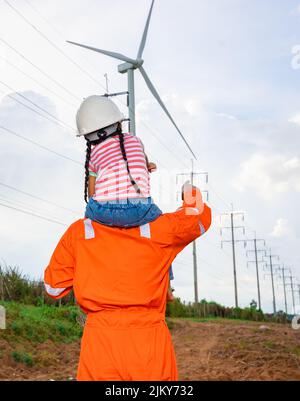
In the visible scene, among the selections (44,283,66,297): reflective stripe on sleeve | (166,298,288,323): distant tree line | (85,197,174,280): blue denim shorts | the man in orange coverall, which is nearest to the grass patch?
(44,283,66,297): reflective stripe on sleeve

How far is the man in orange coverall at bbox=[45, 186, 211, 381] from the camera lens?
327cm

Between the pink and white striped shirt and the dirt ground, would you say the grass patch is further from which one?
the pink and white striped shirt

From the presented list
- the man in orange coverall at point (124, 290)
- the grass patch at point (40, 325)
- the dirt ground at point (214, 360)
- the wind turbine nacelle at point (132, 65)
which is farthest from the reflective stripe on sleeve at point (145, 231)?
the wind turbine nacelle at point (132, 65)

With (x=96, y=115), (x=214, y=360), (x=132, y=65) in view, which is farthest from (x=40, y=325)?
(x=96, y=115)

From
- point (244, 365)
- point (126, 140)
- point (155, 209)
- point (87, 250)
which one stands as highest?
point (126, 140)

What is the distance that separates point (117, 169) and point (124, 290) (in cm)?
78

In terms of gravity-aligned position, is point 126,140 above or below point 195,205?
above

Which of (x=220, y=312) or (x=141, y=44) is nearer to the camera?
(x=141, y=44)

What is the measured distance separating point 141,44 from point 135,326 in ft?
46.8

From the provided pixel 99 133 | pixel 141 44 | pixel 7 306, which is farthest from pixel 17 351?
pixel 99 133

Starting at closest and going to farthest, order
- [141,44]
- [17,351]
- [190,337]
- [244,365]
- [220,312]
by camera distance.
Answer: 1. [17,351]
2. [244,365]
3. [141,44]
4. [190,337]
5. [220,312]

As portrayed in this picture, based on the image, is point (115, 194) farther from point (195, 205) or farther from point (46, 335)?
point (46, 335)

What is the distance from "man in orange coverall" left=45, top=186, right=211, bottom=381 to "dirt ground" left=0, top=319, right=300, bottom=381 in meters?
9.48

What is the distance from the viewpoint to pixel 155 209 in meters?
3.52
